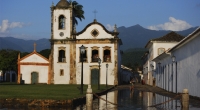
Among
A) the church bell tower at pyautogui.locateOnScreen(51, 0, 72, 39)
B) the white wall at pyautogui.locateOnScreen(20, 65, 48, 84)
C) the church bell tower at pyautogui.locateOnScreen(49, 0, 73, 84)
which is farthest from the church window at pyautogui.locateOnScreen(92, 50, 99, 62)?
the white wall at pyautogui.locateOnScreen(20, 65, 48, 84)

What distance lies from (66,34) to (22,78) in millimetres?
8517

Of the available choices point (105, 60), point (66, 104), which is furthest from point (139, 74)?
point (66, 104)

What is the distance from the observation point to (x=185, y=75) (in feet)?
77.6

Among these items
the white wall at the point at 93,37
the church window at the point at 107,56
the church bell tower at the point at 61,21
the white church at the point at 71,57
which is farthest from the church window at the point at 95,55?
the church bell tower at the point at 61,21

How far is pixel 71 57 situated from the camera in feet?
158

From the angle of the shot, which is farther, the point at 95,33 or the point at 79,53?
the point at 79,53

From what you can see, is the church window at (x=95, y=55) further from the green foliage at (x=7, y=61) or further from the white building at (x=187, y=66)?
the green foliage at (x=7, y=61)

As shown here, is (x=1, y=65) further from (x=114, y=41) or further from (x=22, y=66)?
(x=114, y=41)

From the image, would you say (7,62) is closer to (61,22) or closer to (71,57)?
(61,22)

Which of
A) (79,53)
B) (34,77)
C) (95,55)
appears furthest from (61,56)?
(95,55)

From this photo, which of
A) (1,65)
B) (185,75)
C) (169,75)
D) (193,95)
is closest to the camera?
(193,95)

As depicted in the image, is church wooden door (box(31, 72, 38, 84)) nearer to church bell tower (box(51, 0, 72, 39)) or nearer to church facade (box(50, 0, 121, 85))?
church facade (box(50, 0, 121, 85))

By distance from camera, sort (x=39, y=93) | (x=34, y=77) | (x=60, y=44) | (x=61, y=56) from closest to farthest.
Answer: (x=39, y=93), (x=60, y=44), (x=34, y=77), (x=61, y=56)

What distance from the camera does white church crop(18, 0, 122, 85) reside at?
47531mm
